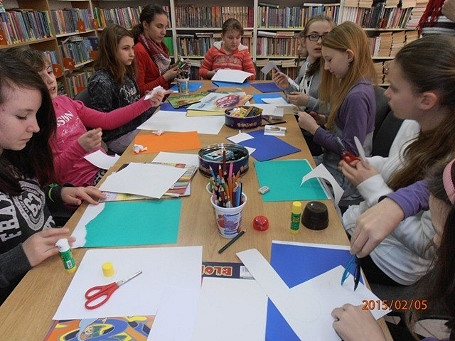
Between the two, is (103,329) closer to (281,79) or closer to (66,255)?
(66,255)

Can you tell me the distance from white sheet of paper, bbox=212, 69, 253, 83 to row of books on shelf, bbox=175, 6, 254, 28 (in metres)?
1.40

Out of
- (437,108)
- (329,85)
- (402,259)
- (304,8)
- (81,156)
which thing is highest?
(304,8)

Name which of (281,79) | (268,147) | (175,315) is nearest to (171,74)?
(281,79)

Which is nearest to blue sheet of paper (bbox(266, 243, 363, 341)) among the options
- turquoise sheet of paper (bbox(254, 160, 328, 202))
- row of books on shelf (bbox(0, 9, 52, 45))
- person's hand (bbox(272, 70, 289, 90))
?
turquoise sheet of paper (bbox(254, 160, 328, 202))

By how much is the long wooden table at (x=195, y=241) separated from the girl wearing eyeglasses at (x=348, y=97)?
1.78 ft

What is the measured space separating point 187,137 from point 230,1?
3073mm

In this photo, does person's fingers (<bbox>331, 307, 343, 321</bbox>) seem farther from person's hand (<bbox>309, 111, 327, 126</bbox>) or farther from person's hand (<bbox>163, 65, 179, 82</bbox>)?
person's hand (<bbox>163, 65, 179, 82</bbox>)

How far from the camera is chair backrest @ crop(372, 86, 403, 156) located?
5.27 ft

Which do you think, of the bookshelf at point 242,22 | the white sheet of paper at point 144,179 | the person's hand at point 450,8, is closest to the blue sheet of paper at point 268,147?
the white sheet of paper at point 144,179

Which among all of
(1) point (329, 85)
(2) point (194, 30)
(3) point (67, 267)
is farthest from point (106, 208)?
(2) point (194, 30)

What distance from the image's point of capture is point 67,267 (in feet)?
2.45

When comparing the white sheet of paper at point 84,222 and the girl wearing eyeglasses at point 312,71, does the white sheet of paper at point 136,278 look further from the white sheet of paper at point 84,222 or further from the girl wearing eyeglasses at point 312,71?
the girl wearing eyeglasses at point 312,71

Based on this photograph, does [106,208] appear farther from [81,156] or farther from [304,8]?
[304,8]

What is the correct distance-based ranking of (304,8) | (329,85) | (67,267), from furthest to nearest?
→ (304,8), (329,85), (67,267)
